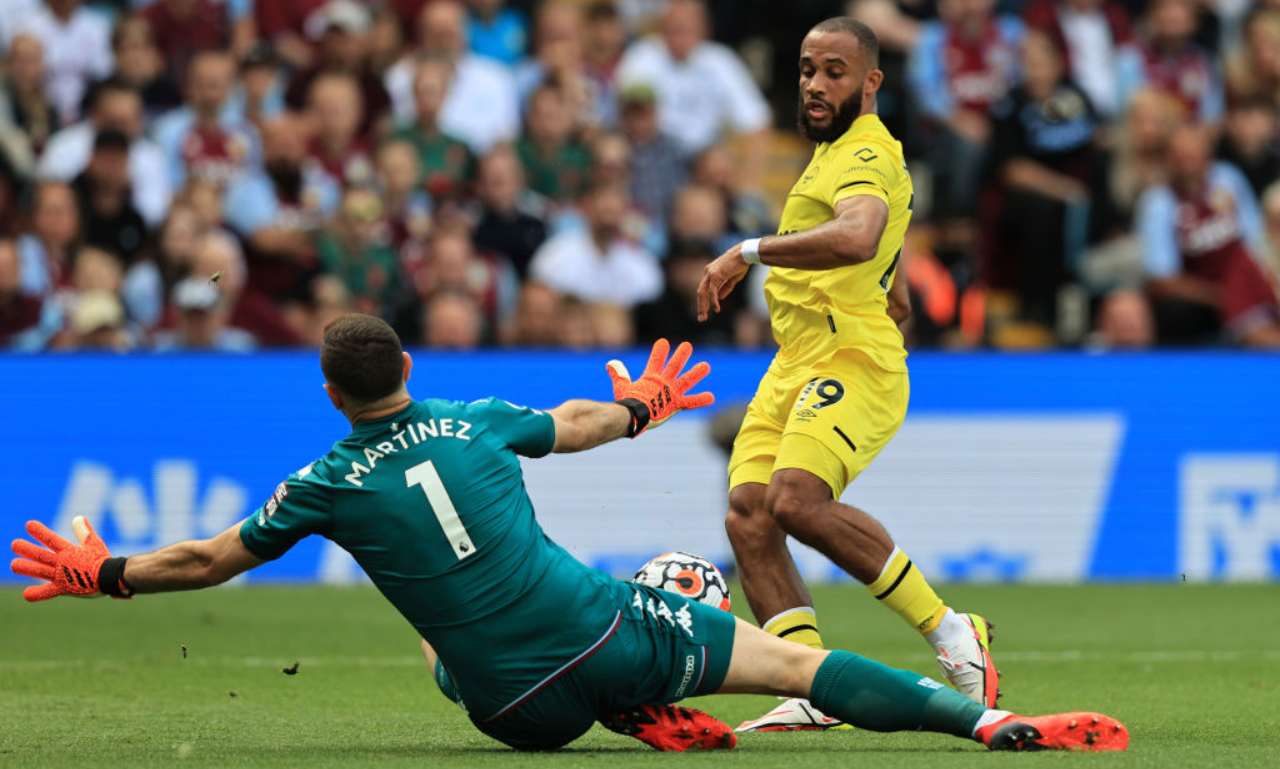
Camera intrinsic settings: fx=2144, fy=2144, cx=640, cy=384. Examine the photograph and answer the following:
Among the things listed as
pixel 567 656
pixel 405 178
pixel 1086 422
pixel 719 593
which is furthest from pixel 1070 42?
pixel 567 656

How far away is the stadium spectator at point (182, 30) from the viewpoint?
55.3 ft

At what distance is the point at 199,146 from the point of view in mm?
15891

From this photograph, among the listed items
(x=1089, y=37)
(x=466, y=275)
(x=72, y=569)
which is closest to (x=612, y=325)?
(x=466, y=275)

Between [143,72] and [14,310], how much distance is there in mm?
2717

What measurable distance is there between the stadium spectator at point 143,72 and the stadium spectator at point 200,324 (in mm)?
2255

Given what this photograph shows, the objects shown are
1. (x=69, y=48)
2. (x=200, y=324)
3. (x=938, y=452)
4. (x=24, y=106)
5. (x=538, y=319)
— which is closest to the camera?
(x=938, y=452)

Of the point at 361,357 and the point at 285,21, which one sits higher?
the point at 285,21

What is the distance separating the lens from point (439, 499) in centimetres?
652

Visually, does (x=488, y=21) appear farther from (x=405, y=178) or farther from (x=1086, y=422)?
(x=1086, y=422)

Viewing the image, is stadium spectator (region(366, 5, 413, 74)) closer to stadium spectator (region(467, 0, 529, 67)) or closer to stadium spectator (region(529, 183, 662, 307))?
stadium spectator (region(467, 0, 529, 67))

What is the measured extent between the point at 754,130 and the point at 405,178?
10.4 feet

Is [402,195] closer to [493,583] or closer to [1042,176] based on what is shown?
[1042,176]

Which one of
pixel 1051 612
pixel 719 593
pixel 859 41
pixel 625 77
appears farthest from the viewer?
pixel 625 77

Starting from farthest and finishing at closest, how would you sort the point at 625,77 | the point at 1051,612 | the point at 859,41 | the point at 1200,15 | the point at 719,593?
1. the point at 1200,15
2. the point at 625,77
3. the point at 1051,612
4. the point at 859,41
5. the point at 719,593
